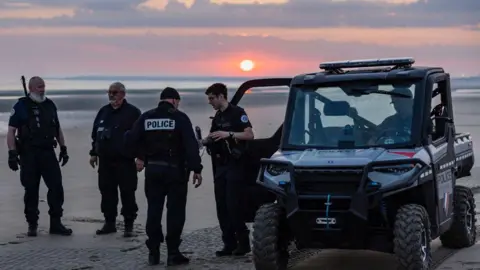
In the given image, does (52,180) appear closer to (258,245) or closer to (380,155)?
(258,245)

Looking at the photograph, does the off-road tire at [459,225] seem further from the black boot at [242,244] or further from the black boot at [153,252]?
the black boot at [153,252]

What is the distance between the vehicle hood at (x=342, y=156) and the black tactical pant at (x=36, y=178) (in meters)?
3.62

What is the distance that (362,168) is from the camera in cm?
832

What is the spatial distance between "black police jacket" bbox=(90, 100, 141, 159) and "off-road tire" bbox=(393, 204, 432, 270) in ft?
13.5

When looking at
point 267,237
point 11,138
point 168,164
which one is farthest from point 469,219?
point 11,138

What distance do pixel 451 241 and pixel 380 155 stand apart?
208 cm

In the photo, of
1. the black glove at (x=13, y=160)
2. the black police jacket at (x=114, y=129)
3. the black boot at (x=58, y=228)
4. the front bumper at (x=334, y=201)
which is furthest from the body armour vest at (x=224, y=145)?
the black glove at (x=13, y=160)

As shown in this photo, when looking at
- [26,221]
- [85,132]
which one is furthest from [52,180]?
[85,132]

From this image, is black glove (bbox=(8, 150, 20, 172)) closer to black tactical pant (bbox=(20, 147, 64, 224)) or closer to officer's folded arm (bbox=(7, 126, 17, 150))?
officer's folded arm (bbox=(7, 126, 17, 150))

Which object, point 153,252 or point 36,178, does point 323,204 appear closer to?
point 153,252

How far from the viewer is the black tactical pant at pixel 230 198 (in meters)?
9.91

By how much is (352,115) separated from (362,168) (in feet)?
3.25

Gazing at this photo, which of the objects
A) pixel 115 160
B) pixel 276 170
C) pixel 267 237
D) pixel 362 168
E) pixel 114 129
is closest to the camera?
pixel 362 168

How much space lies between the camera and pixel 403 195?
8664mm
